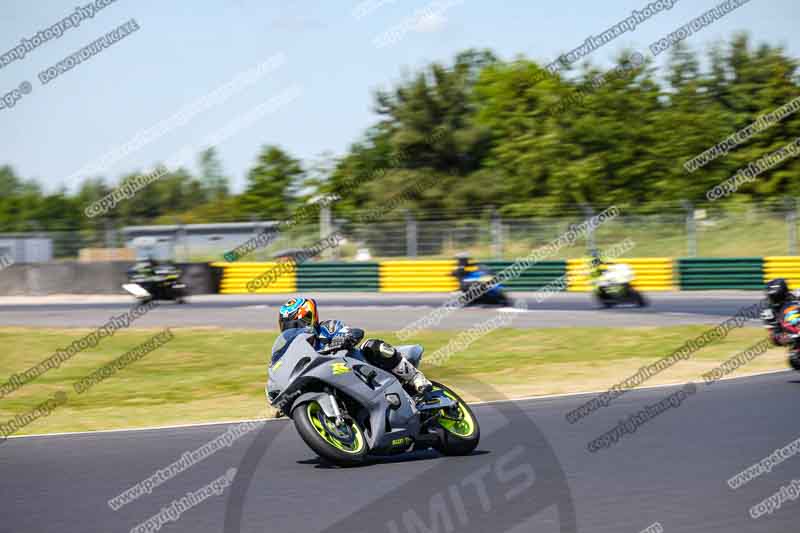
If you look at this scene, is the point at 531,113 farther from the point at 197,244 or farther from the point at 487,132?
the point at 197,244

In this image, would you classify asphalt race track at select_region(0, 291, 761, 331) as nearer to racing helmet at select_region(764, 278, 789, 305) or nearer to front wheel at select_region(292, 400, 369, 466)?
racing helmet at select_region(764, 278, 789, 305)

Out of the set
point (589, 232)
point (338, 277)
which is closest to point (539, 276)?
point (589, 232)

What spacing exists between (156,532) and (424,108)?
165 feet

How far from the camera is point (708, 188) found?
144 feet

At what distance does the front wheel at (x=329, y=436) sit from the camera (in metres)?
7.64

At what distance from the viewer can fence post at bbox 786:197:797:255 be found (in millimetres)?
27809

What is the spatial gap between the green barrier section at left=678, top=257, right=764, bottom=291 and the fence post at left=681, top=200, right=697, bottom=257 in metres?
1.21

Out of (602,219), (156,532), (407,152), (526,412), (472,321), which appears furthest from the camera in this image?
(407,152)

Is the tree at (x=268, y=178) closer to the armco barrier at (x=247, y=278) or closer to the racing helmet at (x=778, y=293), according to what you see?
the armco barrier at (x=247, y=278)

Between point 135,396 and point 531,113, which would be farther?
point 531,113

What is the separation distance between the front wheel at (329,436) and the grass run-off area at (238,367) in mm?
3732

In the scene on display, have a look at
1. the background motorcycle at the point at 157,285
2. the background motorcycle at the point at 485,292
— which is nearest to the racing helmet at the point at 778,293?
the background motorcycle at the point at 485,292

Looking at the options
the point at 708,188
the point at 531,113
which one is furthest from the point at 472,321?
the point at 531,113

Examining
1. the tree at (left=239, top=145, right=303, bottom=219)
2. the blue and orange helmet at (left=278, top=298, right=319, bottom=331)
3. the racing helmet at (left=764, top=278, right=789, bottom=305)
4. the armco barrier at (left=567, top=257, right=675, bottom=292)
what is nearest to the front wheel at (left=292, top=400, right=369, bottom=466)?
the blue and orange helmet at (left=278, top=298, right=319, bottom=331)
